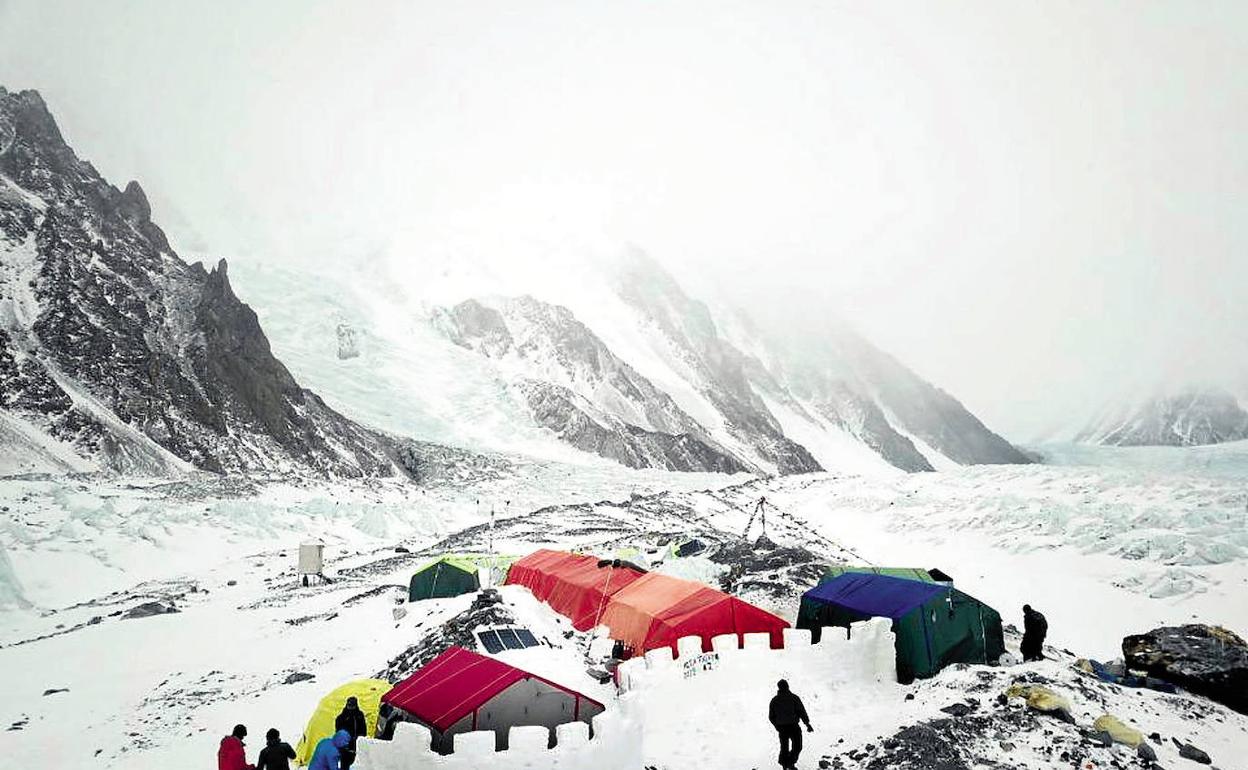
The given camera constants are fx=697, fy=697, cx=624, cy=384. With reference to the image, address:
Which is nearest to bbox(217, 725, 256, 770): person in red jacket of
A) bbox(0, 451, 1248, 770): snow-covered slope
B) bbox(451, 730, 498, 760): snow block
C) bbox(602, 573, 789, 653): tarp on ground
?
bbox(0, 451, 1248, 770): snow-covered slope

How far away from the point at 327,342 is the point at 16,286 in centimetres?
4710

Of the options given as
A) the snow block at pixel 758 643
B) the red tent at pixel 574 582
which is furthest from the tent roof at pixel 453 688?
the red tent at pixel 574 582

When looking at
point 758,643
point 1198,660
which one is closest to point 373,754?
point 758,643

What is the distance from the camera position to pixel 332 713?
37.6ft

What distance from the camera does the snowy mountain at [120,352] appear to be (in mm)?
47594

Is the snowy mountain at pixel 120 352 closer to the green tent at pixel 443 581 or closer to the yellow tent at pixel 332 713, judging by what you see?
the green tent at pixel 443 581

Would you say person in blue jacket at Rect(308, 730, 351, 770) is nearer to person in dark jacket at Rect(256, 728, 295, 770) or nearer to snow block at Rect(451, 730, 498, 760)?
person in dark jacket at Rect(256, 728, 295, 770)

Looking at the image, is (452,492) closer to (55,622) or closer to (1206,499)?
(55,622)

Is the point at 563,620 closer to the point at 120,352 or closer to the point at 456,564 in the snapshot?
the point at 456,564

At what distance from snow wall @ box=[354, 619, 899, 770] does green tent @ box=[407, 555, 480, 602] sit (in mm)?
10424

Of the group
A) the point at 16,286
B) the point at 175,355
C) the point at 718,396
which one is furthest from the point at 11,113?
the point at 718,396

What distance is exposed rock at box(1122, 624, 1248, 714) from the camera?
1138cm

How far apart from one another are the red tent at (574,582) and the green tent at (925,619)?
21.3ft

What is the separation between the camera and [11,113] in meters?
74.6
